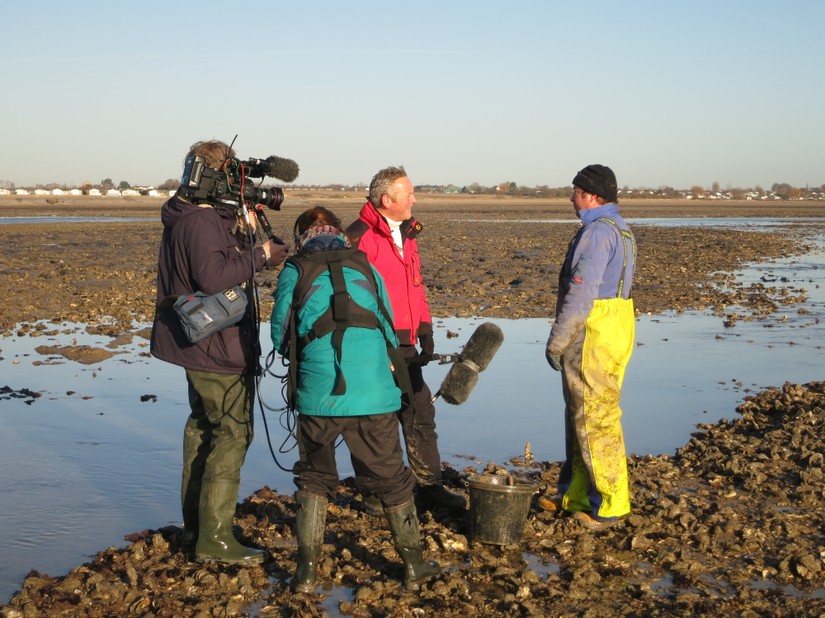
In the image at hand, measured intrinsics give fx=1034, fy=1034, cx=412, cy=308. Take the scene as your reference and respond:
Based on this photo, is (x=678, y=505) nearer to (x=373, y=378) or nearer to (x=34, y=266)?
(x=373, y=378)

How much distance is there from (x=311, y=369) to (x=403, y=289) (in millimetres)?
1547

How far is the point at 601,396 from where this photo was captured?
5.93 meters

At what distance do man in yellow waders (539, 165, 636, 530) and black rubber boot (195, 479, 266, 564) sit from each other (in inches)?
76.9

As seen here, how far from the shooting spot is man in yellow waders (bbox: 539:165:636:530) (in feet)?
19.0

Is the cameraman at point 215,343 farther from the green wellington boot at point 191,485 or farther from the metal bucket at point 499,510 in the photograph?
the metal bucket at point 499,510

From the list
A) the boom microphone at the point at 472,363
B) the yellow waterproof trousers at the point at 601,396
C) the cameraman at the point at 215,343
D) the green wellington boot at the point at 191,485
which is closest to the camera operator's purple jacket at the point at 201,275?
the cameraman at the point at 215,343

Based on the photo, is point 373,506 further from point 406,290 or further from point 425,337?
point 406,290

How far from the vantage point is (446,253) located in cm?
3017

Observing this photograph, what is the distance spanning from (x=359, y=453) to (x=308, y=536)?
1.60 feet

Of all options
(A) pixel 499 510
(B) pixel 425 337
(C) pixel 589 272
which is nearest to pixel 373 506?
(A) pixel 499 510

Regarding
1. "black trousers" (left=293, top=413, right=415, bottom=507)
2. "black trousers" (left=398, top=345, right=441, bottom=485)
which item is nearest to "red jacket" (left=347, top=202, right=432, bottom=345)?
"black trousers" (left=398, top=345, right=441, bottom=485)

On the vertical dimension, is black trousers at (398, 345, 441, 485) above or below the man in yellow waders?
below

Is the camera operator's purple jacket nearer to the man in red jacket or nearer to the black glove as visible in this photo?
the man in red jacket

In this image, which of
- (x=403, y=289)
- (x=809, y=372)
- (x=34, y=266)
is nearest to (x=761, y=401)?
(x=809, y=372)
